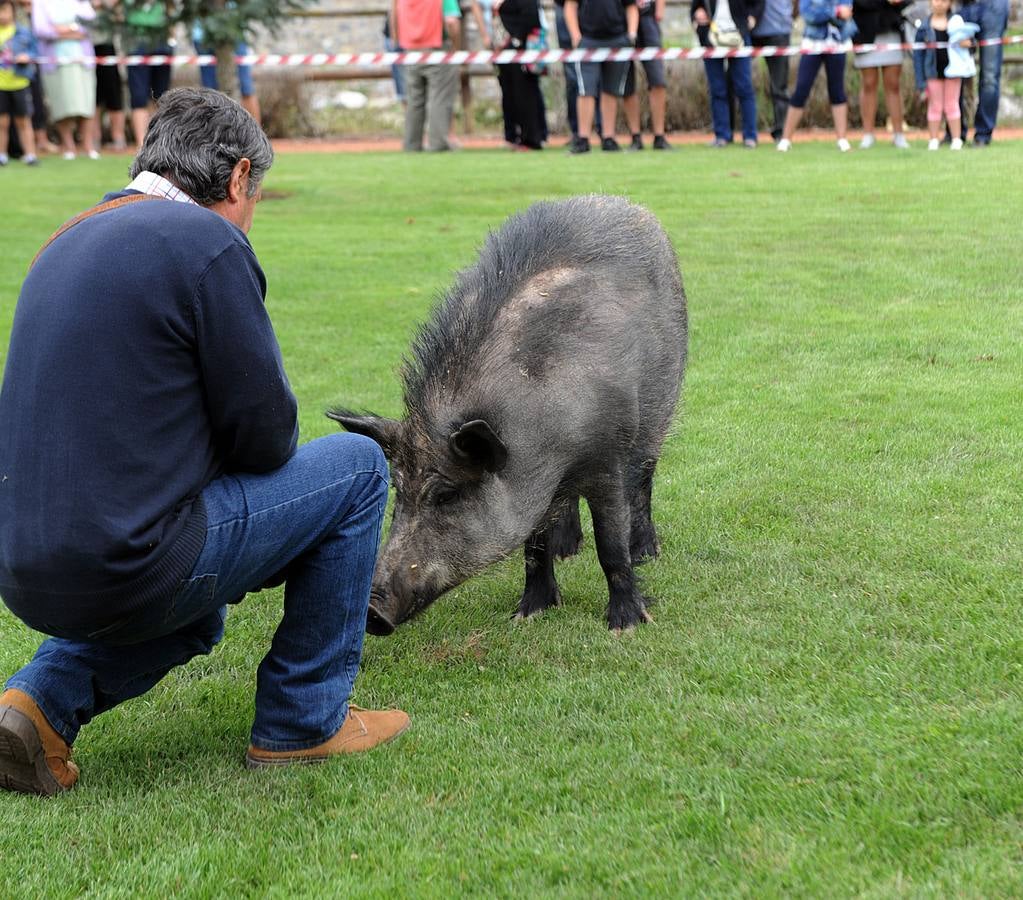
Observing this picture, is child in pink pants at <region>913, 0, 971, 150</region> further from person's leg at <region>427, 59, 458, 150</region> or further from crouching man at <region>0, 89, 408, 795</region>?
crouching man at <region>0, 89, 408, 795</region>

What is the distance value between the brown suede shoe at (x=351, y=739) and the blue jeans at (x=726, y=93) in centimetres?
1447

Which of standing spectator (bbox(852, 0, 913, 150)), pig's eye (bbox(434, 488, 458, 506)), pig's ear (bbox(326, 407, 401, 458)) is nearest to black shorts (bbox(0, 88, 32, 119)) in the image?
standing spectator (bbox(852, 0, 913, 150))

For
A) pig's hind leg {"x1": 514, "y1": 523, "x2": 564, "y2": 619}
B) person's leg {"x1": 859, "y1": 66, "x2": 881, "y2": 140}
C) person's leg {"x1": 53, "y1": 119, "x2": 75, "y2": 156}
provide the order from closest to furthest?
pig's hind leg {"x1": 514, "y1": 523, "x2": 564, "y2": 619}, person's leg {"x1": 859, "y1": 66, "x2": 881, "y2": 140}, person's leg {"x1": 53, "y1": 119, "x2": 75, "y2": 156}

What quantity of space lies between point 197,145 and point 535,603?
7.52ft

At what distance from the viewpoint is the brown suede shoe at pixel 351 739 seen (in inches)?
158

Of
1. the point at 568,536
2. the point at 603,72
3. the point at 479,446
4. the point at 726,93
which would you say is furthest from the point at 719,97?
the point at 479,446

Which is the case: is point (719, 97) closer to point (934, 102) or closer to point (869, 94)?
point (869, 94)

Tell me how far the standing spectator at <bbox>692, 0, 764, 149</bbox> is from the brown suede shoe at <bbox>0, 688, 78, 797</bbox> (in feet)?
49.0

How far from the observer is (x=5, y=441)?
11.5 ft

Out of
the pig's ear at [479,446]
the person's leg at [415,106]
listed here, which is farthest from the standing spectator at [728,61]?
the pig's ear at [479,446]

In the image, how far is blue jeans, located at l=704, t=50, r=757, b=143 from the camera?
17359 mm

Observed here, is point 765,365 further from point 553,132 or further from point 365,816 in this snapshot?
point 553,132

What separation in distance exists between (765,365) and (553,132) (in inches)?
588

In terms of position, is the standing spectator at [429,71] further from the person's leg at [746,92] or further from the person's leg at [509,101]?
the person's leg at [746,92]
